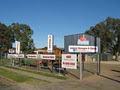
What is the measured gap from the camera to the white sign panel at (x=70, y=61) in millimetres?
19266

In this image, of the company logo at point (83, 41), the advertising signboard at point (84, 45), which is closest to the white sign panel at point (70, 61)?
the advertising signboard at point (84, 45)

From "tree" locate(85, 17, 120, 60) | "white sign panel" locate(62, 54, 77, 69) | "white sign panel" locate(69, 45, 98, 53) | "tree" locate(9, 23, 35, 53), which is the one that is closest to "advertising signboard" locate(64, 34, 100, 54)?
"white sign panel" locate(69, 45, 98, 53)

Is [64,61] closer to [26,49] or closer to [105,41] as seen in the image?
[105,41]

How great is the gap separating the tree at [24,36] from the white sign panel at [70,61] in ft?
233

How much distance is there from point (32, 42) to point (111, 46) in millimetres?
32644

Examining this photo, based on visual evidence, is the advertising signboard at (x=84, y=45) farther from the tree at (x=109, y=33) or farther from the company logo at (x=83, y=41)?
the tree at (x=109, y=33)

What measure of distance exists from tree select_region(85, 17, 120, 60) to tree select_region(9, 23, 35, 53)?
27.7 m

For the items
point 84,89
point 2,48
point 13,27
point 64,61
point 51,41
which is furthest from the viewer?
point 13,27

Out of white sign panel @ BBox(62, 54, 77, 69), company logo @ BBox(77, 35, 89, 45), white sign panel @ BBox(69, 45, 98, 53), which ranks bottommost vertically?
white sign panel @ BBox(62, 54, 77, 69)

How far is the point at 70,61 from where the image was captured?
64.7 ft

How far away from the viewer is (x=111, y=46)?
77875 millimetres

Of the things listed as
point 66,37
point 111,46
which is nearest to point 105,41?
point 111,46

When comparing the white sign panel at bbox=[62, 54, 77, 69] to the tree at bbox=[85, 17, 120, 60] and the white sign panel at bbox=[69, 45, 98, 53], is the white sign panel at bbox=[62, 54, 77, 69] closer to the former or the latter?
the white sign panel at bbox=[69, 45, 98, 53]

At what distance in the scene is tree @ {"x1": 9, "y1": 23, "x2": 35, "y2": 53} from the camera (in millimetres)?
92250
